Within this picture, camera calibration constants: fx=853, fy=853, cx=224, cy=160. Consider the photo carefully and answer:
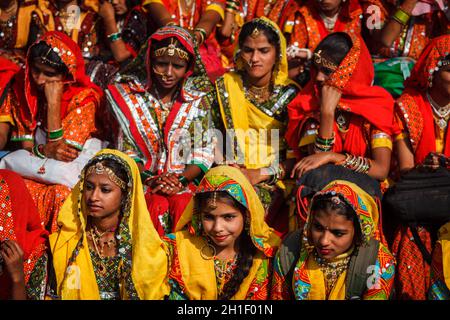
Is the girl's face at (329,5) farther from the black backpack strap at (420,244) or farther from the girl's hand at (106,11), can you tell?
the black backpack strap at (420,244)

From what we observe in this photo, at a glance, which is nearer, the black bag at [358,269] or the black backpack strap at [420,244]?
the black bag at [358,269]

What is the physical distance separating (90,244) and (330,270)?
5.01ft

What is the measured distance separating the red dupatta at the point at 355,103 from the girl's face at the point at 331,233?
3.83 feet

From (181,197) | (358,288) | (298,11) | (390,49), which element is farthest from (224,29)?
(358,288)

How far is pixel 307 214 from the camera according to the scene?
5270mm

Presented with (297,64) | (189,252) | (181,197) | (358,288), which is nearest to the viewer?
(358,288)

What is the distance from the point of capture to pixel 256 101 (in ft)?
21.6

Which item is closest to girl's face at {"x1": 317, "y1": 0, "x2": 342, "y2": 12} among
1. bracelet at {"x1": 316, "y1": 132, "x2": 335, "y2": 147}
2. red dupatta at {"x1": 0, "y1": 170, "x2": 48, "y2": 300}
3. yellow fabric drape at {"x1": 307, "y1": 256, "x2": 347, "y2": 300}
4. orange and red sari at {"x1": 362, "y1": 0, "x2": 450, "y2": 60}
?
orange and red sari at {"x1": 362, "y1": 0, "x2": 450, "y2": 60}

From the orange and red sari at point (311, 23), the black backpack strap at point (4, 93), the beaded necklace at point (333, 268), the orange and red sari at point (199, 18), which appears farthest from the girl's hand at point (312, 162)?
the black backpack strap at point (4, 93)

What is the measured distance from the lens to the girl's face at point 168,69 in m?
6.41

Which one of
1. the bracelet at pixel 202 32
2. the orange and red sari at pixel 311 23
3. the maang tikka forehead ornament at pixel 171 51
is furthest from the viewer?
the orange and red sari at pixel 311 23

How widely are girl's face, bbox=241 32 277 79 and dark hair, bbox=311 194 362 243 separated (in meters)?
1.64

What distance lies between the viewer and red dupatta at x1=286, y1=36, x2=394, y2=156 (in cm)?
612

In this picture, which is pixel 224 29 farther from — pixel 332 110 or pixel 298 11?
pixel 332 110
